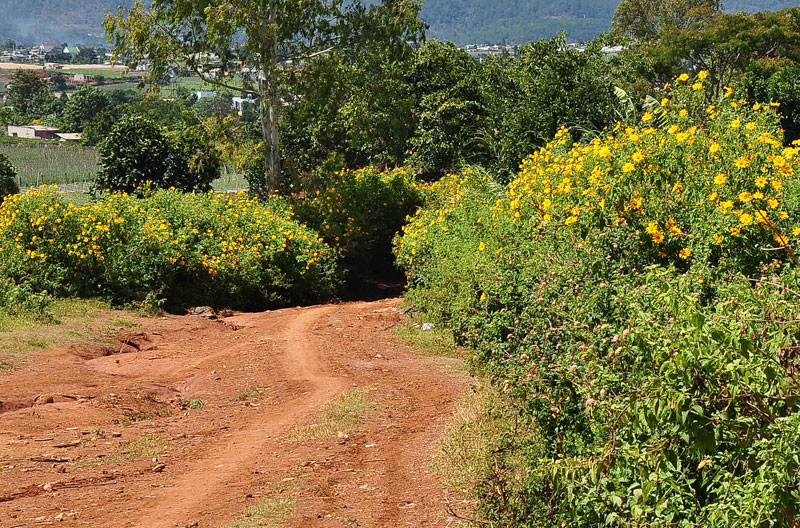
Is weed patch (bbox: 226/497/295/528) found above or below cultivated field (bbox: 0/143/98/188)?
below

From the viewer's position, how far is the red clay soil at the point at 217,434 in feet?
19.8

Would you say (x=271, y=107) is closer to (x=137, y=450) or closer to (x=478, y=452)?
(x=137, y=450)

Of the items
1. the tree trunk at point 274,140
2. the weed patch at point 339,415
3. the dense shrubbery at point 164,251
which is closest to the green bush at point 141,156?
the tree trunk at point 274,140

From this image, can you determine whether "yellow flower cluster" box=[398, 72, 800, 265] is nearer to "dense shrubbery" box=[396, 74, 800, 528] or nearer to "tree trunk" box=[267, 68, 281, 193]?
"dense shrubbery" box=[396, 74, 800, 528]

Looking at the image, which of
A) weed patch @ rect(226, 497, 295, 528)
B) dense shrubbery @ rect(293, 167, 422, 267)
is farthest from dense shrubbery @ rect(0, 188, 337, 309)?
weed patch @ rect(226, 497, 295, 528)

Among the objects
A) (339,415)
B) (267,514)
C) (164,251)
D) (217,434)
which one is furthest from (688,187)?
(164,251)

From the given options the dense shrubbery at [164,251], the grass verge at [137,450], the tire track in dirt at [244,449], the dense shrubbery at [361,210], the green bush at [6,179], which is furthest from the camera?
the green bush at [6,179]

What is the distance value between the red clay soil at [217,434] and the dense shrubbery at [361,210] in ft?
22.3

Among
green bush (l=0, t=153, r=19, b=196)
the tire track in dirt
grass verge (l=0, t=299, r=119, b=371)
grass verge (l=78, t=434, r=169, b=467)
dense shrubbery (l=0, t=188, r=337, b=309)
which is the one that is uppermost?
green bush (l=0, t=153, r=19, b=196)

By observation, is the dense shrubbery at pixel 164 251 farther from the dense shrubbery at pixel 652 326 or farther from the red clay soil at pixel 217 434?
the dense shrubbery at pixel 652 326

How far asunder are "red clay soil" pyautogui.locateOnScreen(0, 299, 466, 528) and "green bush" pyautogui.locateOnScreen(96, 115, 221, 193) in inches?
401

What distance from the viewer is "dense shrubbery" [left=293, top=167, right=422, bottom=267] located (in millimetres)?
19078

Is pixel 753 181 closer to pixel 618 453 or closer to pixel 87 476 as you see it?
pixel 618 453

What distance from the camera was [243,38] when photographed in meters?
19.6
